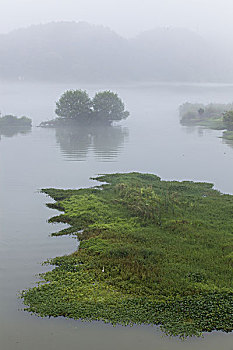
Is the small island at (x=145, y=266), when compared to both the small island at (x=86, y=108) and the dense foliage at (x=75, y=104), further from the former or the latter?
the small island at (x=86, y=108)

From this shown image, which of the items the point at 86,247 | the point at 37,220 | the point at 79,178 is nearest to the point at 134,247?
the point at 86,247

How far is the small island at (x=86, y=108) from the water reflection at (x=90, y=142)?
9.37 feet

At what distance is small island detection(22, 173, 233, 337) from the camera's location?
1617 cm

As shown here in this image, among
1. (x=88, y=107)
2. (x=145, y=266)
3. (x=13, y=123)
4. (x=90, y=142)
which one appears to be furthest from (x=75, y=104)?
(x=145, y=266)

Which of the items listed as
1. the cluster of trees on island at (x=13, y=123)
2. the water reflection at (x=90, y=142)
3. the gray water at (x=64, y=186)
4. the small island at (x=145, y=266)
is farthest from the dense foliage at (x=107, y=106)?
the small island at (x=145, y=266)

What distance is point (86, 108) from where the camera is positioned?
375 feet

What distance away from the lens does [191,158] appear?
200 feet

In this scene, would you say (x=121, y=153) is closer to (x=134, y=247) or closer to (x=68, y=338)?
(x=134, y=247)

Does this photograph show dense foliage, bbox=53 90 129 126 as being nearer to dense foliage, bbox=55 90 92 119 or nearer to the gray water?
dense foliage, bbox=55 90 92 119

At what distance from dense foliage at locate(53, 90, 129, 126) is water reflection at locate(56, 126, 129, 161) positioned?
3.08m

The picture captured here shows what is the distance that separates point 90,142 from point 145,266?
66.5m

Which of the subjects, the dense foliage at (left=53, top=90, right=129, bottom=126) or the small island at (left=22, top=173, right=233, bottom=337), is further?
the dense foliage at (left=53, top=90, right=129, bottom=126)

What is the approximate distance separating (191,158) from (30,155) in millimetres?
25114

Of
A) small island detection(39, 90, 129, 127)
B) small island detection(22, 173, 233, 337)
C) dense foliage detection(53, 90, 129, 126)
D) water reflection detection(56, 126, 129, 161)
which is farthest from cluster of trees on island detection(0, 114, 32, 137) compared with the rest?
small island detection(22, 173, 233, 337)
